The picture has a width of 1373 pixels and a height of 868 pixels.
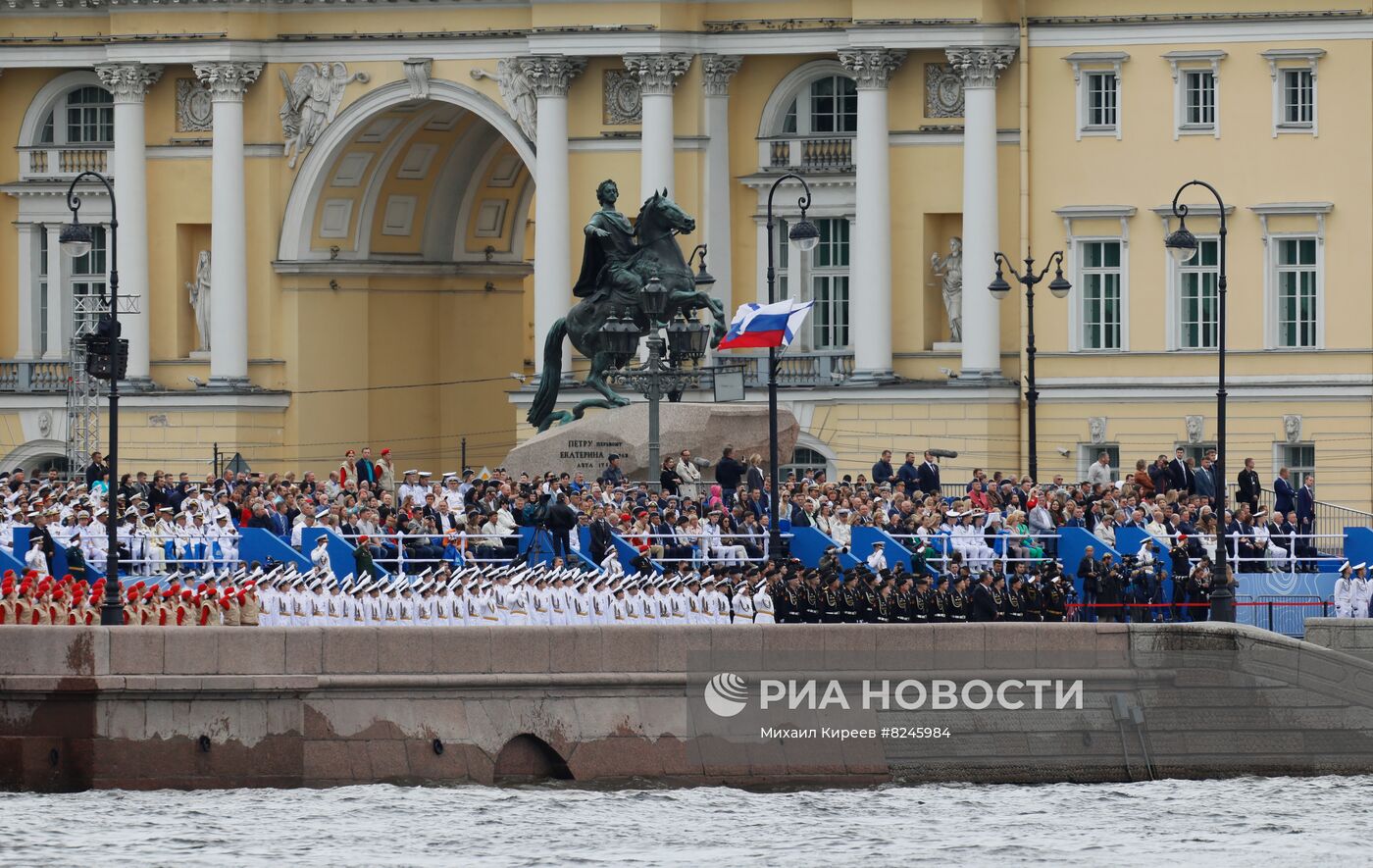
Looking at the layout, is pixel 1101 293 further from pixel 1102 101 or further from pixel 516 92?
pixel 516 92

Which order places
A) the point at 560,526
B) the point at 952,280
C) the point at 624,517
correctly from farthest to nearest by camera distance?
the point at 952,280, the point at 624,517, the point at 560,526

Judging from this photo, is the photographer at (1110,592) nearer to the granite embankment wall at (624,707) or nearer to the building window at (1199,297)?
the granite embankment wall at (624,707)

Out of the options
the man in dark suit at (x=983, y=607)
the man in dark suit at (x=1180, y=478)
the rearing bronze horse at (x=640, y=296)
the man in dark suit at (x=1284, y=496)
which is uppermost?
the rearing bronze horse at (x=640, y=296)

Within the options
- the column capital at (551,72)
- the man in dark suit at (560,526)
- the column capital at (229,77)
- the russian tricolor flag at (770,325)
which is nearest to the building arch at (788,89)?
the column capital at (551,72)

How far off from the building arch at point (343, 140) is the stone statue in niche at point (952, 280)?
7971 millimetres

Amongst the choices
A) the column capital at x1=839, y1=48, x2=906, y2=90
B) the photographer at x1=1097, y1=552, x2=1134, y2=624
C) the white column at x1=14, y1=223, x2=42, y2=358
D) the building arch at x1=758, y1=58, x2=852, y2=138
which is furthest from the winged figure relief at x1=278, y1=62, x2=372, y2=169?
the photographer at x1=1097, y1=552, x2=1134, y2=624

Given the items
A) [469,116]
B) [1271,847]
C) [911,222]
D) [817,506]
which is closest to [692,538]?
[817,506]

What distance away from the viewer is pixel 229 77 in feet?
257

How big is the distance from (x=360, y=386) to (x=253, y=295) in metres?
3.42

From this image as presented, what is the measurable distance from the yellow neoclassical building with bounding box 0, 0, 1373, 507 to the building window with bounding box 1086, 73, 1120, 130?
0.40ft

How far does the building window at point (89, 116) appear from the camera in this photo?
81312mm

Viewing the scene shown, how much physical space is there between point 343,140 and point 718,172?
24.7 feet

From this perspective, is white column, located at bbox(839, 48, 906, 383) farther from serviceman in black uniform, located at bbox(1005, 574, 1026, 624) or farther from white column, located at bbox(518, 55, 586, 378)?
serviceman in black uniform, located at bbox(1005, 574, 1026, 624)

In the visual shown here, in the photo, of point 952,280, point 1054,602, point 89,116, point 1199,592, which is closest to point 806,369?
point 952,280
